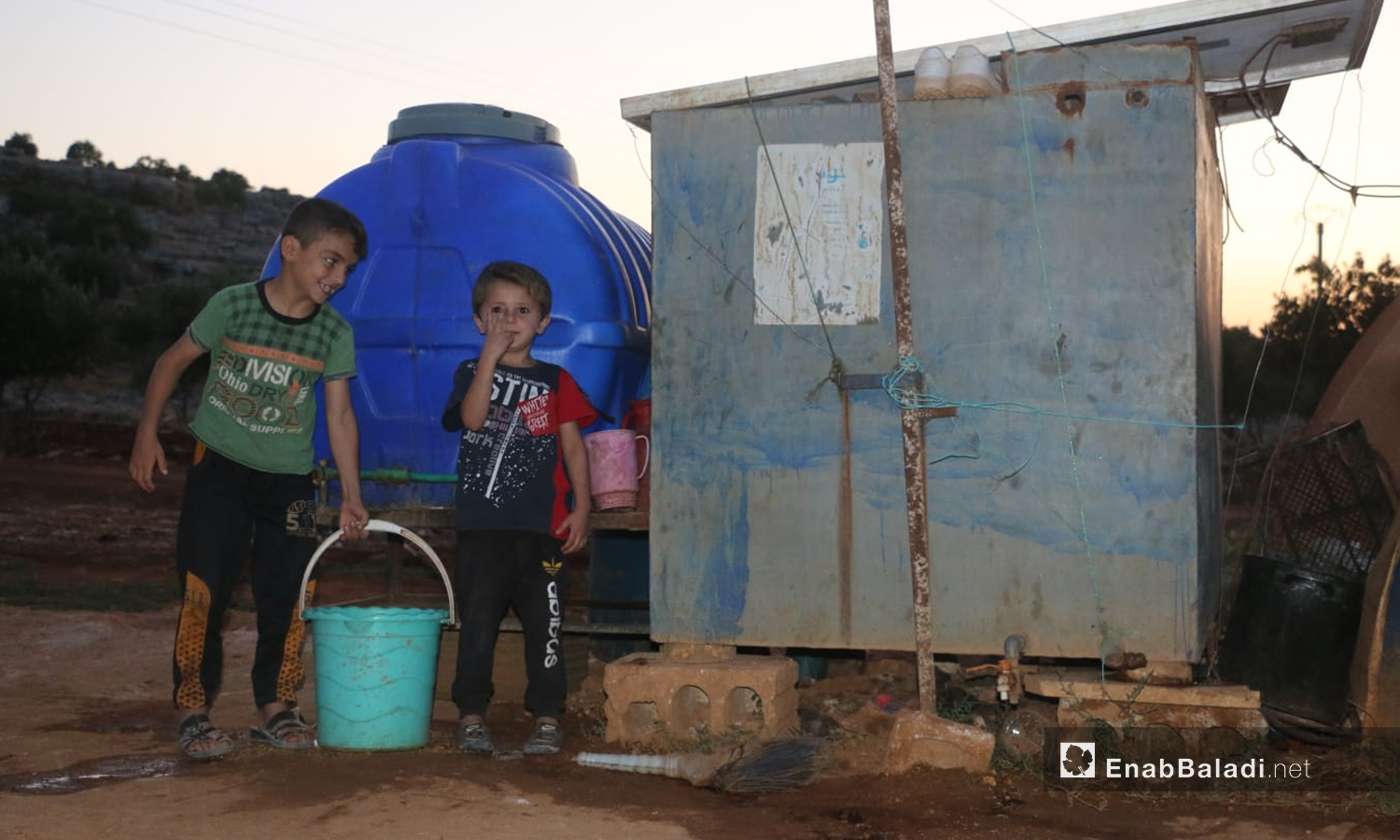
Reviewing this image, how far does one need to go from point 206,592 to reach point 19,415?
982 inches

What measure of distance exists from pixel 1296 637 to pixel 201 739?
160 inches

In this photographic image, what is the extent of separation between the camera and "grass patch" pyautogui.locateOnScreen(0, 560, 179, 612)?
9.24 meters

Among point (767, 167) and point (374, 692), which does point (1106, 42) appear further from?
point (374, 692)

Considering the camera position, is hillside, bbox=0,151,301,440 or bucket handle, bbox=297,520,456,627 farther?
hillside, bbox=0,151,301,440

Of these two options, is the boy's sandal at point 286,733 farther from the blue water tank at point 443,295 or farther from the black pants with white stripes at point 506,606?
the blue water tank at point 443,295

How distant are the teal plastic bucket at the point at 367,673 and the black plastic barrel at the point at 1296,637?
10.2 feet

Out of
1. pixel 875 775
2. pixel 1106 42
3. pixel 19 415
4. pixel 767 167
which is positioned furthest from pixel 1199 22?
pixel 19 415

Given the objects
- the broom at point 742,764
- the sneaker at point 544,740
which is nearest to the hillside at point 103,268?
the sneaker at point 544,740

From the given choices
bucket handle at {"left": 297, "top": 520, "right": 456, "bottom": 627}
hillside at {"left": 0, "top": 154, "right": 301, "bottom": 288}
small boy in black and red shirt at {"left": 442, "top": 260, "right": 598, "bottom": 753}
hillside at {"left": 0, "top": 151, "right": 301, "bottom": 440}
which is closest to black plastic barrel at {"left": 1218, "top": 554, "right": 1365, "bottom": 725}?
small boy in black and red shirt at {"left": 442, "top": 260, "right": 598, "bottom": 753}

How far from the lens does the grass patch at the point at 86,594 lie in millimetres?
9242

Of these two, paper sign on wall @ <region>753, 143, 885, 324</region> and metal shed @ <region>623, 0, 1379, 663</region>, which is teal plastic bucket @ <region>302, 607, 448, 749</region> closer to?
metal shed @ <region>623, 0, 1379, 663</region>

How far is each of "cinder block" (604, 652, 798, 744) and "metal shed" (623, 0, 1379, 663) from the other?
0.54 feet

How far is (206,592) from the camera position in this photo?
14.9 feet

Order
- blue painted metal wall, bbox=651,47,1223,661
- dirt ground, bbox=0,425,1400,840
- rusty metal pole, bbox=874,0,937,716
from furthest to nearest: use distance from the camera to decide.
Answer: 1. blue painted metal wall, bbox=651,47,1223,661
2. rusty metal pole, bbox=874,0,937,716
3. dirt ground, bbox=0,425,1400,840
